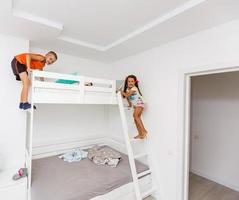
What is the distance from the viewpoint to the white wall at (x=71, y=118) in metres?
2.70

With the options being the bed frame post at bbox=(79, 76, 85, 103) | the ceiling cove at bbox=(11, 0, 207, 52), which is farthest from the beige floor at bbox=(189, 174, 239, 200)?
the ceiling cove at bbox=(11, 0, 207, 52)

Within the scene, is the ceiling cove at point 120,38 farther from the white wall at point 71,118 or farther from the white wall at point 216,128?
the white wall at point 216,128

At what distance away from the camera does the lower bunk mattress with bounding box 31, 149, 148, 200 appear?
1.65 metres

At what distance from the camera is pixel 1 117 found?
2062 millimetres

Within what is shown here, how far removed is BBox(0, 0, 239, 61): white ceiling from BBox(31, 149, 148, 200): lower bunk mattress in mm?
1916

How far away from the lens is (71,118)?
3.02 m

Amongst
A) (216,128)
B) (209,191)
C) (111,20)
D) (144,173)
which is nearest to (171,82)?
(111,20)

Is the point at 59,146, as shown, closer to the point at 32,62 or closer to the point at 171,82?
the point at 32,62

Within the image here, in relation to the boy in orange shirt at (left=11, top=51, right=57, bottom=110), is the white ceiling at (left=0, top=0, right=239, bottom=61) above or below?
above

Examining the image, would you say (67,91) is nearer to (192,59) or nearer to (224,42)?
(192,59)

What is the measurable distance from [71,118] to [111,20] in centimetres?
200

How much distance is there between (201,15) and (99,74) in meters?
2.28

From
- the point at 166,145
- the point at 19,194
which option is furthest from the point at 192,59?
the point at 19,194

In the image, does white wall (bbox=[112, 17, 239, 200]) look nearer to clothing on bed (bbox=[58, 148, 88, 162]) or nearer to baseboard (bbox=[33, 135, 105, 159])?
clothing on bed (bbox=[58, 148, 88, 162])
